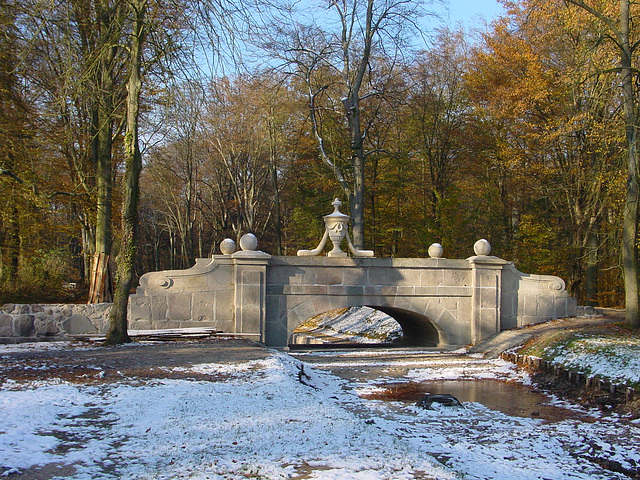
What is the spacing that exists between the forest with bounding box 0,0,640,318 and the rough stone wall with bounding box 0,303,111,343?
96 cm

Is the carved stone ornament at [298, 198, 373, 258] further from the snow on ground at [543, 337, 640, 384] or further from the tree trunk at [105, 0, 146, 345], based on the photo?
the snow on ground at [543, 337, 640, 384]

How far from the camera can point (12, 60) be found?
49.4ft

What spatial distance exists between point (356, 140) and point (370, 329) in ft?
22.5

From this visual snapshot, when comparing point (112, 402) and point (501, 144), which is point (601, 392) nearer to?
point (112, 402)

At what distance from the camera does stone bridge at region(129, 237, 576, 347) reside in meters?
12.4

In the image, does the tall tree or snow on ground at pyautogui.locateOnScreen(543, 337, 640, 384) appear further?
the tall tree

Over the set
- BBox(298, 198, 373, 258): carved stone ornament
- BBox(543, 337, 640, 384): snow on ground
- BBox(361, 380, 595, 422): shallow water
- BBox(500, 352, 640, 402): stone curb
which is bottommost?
BBox(361, 380, 595, 422): shallow water

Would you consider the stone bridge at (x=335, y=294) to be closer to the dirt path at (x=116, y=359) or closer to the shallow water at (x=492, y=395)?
A: the dirt path at (x=116, y=359)

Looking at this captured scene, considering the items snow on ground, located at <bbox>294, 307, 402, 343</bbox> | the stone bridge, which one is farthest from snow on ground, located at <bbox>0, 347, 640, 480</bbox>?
snow on ground, located at <bbox>294, 307, 402, 343</bbox>

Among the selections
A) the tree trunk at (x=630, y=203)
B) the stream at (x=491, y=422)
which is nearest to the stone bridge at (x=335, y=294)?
the stream at (x=491, y=422)

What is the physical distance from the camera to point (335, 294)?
1321 centimetres

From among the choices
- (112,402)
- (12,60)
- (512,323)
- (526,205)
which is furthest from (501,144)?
(112,402)

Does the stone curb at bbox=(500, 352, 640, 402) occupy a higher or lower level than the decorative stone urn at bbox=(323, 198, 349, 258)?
lower

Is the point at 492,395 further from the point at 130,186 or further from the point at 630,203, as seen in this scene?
the point at 130,186
